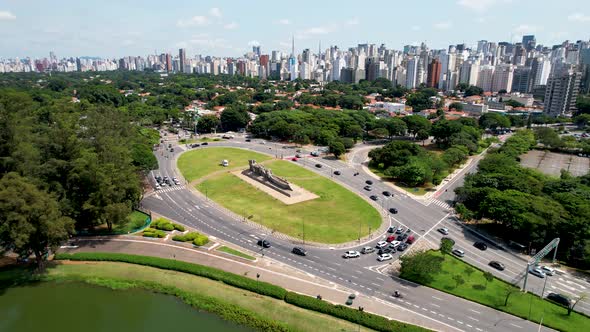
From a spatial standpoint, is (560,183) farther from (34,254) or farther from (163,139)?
(163,139)

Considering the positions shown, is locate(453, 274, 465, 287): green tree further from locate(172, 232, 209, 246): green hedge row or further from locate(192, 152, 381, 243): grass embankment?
locate(172, 232, 209, 246): green hedge row

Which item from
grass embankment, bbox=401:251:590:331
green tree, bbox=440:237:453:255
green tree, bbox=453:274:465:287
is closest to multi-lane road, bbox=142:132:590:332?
grass embankment, bbox=401:251:590:331

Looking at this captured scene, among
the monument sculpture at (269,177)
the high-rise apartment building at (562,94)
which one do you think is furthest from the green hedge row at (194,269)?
the high-rise apartment building at (562,94)

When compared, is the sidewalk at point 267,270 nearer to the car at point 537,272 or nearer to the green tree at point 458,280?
the green tree at point 458,280

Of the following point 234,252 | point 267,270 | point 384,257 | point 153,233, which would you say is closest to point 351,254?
point 384,257

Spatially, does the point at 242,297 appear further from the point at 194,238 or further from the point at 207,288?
the point at 194,238
